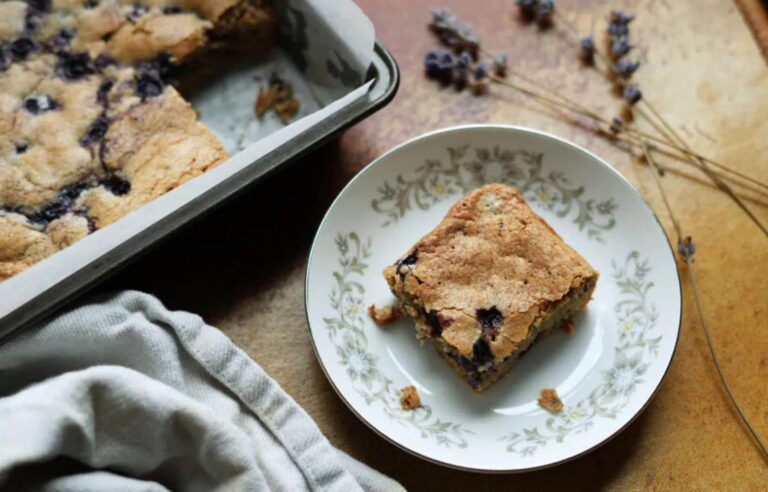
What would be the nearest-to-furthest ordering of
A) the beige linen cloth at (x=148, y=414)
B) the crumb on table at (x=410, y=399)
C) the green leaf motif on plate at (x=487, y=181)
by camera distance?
1. the beige linen cloth at (x=148, y=414)
2. the crumb on table at (x=410, y=399)
3. the green leaf motif on plate at (x=487, y=181)

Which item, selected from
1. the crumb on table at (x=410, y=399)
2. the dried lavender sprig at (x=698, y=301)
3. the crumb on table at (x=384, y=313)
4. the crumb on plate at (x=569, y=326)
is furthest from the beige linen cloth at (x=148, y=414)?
the dried lavender sprig at (x=698, y=301)

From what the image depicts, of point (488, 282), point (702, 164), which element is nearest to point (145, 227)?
point (488, 282)

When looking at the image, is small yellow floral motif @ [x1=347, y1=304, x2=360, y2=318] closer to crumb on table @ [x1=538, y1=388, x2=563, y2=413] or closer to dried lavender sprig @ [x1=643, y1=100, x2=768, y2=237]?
crumb on table @ [x1=538, y1=388, x2=563, y2=413]

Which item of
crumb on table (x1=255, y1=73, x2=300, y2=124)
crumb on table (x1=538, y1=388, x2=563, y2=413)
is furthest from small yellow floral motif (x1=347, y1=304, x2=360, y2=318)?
crumb on table (x1=255, y1=73, x2=300, y2=124)

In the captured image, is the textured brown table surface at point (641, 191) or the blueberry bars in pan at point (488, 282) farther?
the textured brown table surface at point (641, 191)

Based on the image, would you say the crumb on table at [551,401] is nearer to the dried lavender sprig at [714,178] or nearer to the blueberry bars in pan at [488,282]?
the blueberry bars in pan at [488,282]

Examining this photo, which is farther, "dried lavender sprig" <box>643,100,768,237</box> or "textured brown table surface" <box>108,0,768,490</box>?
"dried lavender sprig" <box>643,100,768,237</box>
